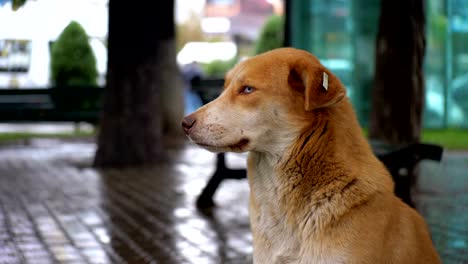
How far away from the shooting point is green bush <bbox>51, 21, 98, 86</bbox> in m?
20.9

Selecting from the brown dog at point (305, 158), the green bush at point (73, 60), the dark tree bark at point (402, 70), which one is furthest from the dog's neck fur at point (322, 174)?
the green bush at point (73, 60)

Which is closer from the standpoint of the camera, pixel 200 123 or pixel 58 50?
pixel 200 123

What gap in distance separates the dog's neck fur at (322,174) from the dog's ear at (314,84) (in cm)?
13

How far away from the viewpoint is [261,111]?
3.67 m

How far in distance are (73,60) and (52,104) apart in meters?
2.25

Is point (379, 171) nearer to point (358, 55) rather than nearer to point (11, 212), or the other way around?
point (11, 212)

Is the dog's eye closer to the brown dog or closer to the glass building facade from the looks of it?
the brown dog

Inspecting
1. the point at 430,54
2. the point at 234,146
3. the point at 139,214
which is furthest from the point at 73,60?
the point at 234,146

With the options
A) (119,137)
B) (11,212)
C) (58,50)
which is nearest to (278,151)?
(11,212)

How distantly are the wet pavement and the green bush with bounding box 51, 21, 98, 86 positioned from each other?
8095 millimetres

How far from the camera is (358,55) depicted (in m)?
18.6

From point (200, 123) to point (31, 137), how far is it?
1537cm

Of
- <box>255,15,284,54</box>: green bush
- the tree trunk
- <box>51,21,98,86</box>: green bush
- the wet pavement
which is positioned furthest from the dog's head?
<box>255,15,284,54</box>: green bush

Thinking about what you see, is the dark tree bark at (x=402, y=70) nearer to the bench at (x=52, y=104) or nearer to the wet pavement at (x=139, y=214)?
the wet pavement at (x=139, y=214)
